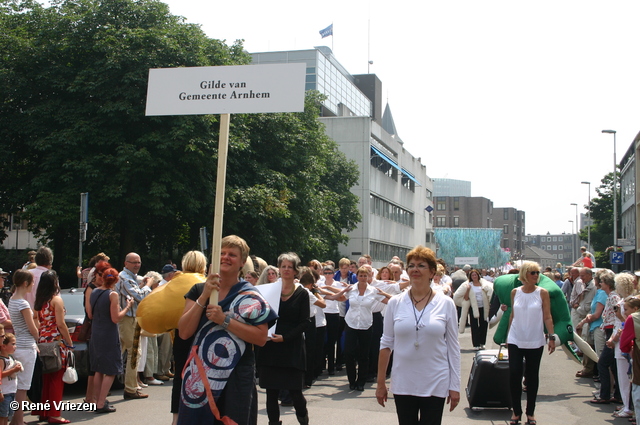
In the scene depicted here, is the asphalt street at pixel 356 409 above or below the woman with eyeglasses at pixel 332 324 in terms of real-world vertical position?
below

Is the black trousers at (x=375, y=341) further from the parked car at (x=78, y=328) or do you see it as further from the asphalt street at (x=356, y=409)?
the parked car at (x=78, y=328)

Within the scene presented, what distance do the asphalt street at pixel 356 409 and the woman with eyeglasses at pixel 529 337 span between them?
0.50m

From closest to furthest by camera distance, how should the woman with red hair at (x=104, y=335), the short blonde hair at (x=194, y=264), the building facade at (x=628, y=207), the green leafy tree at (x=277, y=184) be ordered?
the short blonde hair at (x=194, y=264), the woman with red hair at (x=104, y=335), the green leafy tree at (x=277, y=184), the building facade at (x=628, y=207)

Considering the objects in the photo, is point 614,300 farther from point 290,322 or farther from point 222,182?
point 222,182

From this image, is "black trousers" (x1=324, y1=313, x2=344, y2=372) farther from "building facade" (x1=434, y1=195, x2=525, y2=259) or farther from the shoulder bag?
"building facade" (x1=434, y1=195, x2=525, y2=259)

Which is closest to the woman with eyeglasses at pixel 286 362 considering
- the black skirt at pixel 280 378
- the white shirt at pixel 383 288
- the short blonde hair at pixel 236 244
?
the black skirt at pixel 280 378

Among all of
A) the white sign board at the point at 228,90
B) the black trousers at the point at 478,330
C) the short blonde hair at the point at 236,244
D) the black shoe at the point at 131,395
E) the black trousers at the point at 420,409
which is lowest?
the black shoe at the point at 131,395

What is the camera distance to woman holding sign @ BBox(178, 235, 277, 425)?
13.9 feet

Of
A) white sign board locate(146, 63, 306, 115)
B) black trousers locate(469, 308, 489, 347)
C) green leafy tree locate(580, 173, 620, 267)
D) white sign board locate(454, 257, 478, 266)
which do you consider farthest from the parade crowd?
white sign board locate(454, 257, 478, 266)

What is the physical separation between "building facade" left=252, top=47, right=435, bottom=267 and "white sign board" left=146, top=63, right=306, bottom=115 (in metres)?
50.1

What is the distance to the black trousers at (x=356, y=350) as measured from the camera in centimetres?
1087

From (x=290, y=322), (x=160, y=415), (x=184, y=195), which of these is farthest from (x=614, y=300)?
(x=184, y=195)

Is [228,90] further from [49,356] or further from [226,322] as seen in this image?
[49,356]

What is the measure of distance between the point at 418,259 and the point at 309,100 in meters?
36.4
